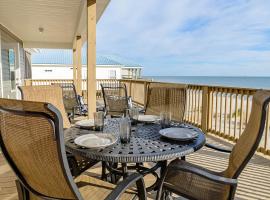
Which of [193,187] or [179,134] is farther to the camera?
[179,134]

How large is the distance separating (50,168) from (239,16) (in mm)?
37738

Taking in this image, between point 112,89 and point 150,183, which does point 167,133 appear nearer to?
point 150,183

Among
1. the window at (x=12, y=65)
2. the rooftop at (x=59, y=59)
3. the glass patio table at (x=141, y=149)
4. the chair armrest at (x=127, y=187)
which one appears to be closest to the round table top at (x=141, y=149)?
the glass patio table at (x=141, y=149)

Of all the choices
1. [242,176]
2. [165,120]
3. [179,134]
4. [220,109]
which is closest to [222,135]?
[220,109]

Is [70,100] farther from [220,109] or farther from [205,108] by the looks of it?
[220,109]

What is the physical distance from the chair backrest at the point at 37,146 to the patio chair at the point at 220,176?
0.83m

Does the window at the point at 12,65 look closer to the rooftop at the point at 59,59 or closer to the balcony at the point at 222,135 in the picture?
the balcony at the point at 222,135

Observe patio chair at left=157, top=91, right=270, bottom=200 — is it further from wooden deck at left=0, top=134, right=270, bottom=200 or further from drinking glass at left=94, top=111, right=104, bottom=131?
wooden deck at left=0, top=134, right=270, bottom=200

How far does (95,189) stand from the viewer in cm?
169

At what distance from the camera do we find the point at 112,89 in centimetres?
571

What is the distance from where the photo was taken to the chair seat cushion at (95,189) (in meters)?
1.59

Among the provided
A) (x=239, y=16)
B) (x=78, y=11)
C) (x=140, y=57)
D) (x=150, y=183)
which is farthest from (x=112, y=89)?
(x=140, y=57)

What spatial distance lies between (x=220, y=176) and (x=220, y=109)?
134 inches

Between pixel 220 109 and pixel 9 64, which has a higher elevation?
pixel 9 64
